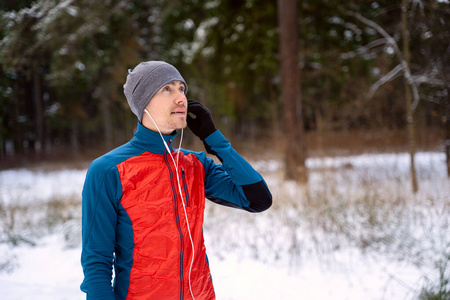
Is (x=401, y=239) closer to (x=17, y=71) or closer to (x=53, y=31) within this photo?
(x=17, y=71)

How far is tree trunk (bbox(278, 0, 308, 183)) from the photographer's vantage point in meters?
7.84

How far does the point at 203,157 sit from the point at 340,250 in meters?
3.08

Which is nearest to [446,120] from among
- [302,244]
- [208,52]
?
[302,244]

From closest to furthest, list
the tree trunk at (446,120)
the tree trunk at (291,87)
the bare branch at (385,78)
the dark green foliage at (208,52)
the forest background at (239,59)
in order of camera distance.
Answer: the dark green foliage at (208,52), the forest background at (239,59), the tree trunk at (446,120), the bare branch at (385,78), the tree trunk at (291,87)

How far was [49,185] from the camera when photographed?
793 centimetres

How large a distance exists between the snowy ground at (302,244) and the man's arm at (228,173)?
192cm

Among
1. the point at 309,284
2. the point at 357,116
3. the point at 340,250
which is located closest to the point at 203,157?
the point at 309,284

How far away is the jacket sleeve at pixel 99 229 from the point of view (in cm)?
132

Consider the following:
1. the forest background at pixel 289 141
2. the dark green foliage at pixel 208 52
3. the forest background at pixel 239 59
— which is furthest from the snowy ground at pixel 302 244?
the dark green foliage at pixel 208 52

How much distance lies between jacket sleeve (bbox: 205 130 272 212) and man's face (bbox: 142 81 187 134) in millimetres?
175

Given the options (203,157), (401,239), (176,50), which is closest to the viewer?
(203,157)

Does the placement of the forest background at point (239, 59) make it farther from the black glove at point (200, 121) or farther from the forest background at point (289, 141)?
the black glove at point (200, 121)

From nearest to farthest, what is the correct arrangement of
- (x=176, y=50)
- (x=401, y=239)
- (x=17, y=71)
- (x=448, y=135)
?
(x=17, y=71) < (x=401, y=239) < (x=448, y=135) < (x=176, y=50)

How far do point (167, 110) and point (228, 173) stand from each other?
42 cm
